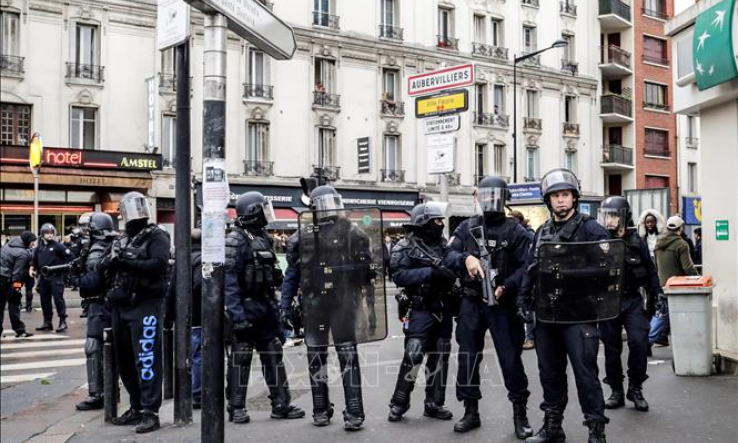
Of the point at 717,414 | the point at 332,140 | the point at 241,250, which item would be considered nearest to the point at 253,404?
the point at 241,250

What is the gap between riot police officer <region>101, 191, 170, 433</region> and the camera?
20.5ft

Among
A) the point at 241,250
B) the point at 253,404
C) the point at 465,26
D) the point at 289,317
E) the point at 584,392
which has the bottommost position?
the point at 253,404

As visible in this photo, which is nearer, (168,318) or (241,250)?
(241,250)

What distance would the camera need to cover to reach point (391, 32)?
1324 inches

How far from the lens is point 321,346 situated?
6254mm

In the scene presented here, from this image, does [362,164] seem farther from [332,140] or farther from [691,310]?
[691,310]

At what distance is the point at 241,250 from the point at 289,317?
68 cm

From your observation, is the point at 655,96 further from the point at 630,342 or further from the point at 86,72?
the point at 630,342

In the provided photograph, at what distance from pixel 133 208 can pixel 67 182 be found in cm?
2088

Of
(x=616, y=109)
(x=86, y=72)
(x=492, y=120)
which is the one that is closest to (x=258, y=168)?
(x=86, y=72)

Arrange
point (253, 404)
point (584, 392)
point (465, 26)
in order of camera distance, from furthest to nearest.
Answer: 1. point (465, 26)
2. point (253, 404)
3. point (584, 392)

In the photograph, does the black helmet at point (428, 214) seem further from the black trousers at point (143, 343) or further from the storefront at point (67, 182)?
the storefront at point (67, 182)

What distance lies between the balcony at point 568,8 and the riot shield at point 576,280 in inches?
1455

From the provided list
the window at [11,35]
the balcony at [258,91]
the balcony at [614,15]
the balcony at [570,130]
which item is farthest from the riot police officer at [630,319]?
the balcony at [614,15]
